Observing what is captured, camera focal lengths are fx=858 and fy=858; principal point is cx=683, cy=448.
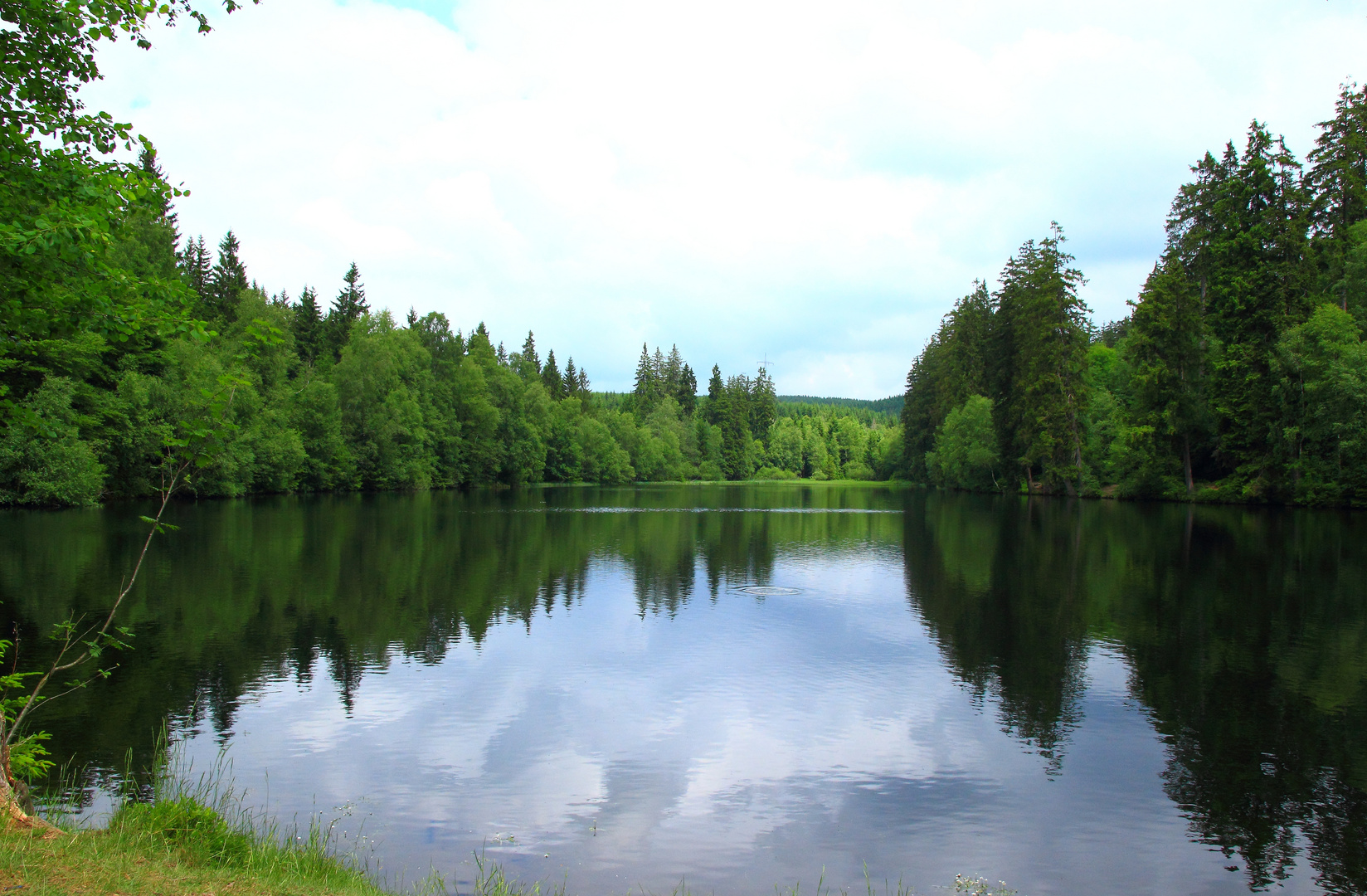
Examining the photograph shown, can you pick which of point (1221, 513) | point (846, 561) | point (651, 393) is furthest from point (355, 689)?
point (651, 393)

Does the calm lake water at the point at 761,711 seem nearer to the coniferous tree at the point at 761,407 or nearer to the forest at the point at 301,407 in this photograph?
the forest at the point at 301,407

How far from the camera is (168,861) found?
19.1ft

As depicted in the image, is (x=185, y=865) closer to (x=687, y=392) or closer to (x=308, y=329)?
(x=308, y=329)

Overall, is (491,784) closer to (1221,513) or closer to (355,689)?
(355,689)

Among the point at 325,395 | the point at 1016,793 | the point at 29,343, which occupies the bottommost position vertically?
the point at 1016,793

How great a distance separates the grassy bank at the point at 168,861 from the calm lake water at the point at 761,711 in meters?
1.25

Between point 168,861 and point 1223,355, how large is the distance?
58679 millimetres

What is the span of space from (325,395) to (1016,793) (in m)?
66.5

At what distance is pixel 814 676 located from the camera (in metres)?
14.3

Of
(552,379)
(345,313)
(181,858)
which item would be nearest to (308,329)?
(345,313)

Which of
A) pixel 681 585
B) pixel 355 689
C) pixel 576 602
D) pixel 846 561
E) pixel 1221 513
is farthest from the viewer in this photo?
pixel 1221 513

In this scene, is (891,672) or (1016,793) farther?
(891,672)

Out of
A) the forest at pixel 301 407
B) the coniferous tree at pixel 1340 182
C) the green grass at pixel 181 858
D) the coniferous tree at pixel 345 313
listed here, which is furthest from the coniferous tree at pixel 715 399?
the green grass at pixel 181 858

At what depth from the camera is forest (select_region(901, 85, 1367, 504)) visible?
4612 centimetres
